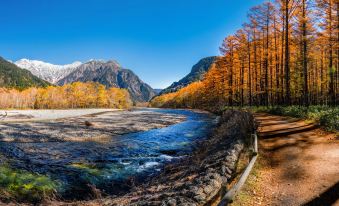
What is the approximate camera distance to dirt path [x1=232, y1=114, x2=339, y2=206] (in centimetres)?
841

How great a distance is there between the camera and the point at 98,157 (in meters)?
18.1

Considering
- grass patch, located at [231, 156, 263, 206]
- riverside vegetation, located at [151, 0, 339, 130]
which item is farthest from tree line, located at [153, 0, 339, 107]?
grass patch, located at [231, 156, 263, 206]

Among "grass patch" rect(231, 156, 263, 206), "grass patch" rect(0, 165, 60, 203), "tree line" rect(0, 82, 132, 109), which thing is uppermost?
"tree line" rect(0, 82, 132, 109)

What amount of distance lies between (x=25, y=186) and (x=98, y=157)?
6.42 meters

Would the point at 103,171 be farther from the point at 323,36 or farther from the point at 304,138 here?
the point at 323,36

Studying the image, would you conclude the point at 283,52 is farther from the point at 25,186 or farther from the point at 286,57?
the point at 25,186

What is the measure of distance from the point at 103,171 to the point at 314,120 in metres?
17.7

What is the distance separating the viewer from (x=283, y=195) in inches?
341

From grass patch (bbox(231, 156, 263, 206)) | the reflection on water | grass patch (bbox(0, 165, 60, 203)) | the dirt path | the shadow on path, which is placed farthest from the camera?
the reflection on water

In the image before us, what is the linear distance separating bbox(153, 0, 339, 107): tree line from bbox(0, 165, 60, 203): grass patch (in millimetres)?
26226

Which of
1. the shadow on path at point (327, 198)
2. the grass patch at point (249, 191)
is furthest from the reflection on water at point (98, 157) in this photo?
the shadow on path at point (327, 198)

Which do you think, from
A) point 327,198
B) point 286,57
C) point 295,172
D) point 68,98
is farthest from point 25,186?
point 68,98

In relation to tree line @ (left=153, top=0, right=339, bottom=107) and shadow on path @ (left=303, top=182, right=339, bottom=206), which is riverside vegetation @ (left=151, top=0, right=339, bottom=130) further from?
shadow on path @ (left=303, top=182, right=339, bottom=206)

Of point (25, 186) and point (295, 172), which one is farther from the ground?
point (295, 172)
